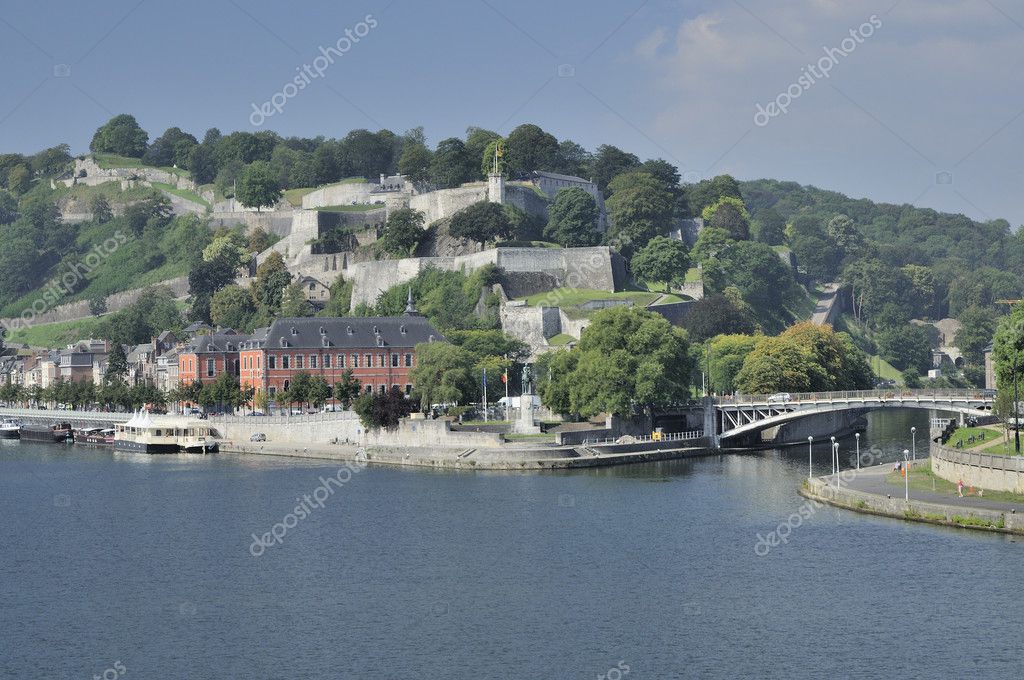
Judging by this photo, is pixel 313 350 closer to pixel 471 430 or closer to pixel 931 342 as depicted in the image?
pixel 471 430

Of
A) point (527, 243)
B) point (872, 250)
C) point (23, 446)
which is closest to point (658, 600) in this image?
point (23, 446)

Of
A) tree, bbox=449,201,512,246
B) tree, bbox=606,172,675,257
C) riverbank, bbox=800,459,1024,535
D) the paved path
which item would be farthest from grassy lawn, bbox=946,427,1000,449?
tree, bbox=606,172,675,257

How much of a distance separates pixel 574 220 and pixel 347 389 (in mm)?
33071

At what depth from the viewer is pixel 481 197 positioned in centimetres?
11538

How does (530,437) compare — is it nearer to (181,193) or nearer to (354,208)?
(354,208)

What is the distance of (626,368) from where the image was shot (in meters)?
71.2

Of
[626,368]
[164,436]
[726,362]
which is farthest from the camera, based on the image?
[164,436]

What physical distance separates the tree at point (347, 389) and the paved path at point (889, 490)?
115 ft

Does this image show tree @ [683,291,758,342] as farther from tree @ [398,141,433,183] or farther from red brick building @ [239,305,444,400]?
tree @ [398,141,433,183]

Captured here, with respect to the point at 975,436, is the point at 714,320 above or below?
above

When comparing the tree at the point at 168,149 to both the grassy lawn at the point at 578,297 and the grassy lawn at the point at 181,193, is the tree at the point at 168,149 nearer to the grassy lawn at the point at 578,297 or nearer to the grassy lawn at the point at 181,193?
the grassy lawn at the point at 181,193

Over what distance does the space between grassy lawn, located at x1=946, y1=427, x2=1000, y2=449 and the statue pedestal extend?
1994 cm

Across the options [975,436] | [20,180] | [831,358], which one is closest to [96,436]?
[831,358]

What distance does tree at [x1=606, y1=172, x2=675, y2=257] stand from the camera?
11331 centimetres
